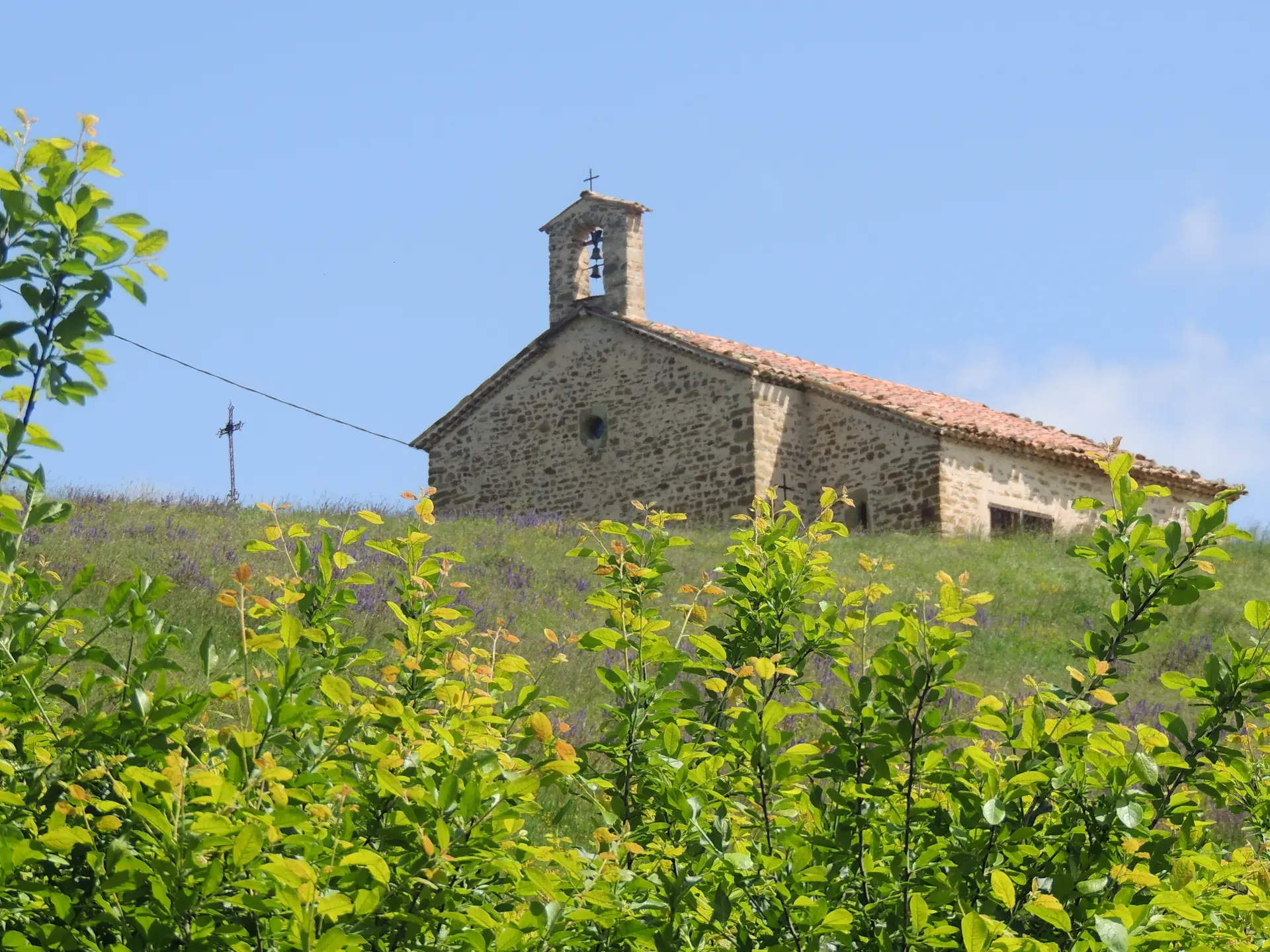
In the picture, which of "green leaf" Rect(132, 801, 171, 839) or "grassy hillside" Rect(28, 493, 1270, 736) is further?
"grassy hillside" Rect(28, 493, 1270, 736)

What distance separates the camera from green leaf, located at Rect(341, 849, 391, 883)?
7.66 ft

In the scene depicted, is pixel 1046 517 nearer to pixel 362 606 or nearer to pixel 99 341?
pixel 362 606

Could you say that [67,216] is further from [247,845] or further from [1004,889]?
[1004,889]

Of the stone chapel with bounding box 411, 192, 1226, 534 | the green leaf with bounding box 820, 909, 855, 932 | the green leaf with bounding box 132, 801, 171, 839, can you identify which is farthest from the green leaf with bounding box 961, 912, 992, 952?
the stone chapel with bounding box 411, 192, 1226, 534

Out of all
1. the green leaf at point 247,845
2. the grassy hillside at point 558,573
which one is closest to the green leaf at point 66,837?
the green leaf at point 247,845

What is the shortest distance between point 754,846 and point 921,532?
1653 centimetres

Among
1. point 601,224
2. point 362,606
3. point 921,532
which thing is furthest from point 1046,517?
point 362,606

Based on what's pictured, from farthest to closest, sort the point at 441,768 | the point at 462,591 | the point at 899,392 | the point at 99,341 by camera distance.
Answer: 1. the point at 899,392
2. the point at 462,591
3. the point at 99,341
4. the point at 441,768

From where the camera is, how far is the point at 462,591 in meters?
12.0

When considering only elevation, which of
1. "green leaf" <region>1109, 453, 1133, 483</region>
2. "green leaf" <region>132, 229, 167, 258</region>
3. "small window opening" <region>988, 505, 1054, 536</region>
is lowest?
"green leaf" <region>1109, 453, 1133, 483</region>

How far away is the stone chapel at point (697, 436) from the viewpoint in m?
20.0

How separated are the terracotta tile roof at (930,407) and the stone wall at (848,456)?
0.79 ft

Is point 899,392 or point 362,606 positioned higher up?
point 899,392

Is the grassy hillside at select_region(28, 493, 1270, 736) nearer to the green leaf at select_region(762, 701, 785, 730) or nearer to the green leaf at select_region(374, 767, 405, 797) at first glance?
the green leaf at select_region(762, 701, 785, 730)
